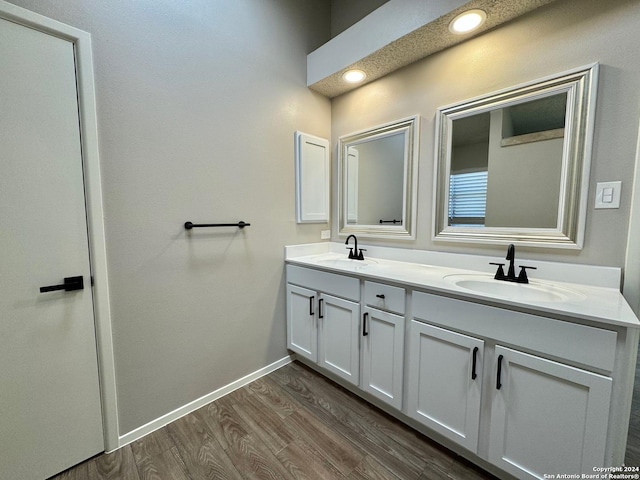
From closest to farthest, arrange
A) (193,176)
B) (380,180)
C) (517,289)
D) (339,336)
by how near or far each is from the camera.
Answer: (517,289)
(193,176)
(339,336)
(380,180)

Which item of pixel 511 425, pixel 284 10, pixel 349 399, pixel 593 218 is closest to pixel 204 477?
pixel 349 399

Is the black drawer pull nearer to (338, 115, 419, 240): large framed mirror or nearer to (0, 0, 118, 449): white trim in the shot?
(338, 115, 419, 240): large framed mirror

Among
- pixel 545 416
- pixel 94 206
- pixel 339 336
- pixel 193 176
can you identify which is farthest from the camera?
pixel 339 336

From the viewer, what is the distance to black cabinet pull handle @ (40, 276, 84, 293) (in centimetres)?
120

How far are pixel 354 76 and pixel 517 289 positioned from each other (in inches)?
71.8

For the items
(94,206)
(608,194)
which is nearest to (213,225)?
(94,206)

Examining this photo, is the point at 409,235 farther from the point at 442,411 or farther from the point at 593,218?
the point at 442,411

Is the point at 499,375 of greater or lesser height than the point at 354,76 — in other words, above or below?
below

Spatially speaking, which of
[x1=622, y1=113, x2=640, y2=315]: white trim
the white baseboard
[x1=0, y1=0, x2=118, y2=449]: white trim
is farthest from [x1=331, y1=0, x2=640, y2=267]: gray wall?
[x1=0, y1=0, x2=118, y2=449]: white trim

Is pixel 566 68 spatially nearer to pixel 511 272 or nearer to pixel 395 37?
pixel 395 37

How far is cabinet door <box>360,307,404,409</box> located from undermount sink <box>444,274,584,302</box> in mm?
428

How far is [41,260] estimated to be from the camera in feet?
3.90

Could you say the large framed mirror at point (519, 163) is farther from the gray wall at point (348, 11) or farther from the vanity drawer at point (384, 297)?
the gray wall at point (348, 11)

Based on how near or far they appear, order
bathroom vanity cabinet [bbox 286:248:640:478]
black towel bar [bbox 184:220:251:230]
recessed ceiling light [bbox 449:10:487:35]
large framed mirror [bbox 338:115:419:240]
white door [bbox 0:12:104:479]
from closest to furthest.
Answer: bathroom vanity cabinet [bbox 286:248:640:478], white door [bbox 0:12:104:479], recessed ceiling light [bbox 449:10:487:35], black towel bar [bbox 184:220:251:230], large framed mirror [bbox 338:115:419:240]
